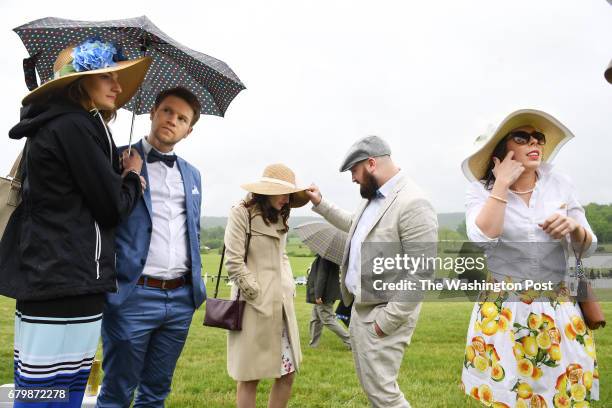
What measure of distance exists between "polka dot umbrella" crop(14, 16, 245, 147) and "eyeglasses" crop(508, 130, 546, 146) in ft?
5.79

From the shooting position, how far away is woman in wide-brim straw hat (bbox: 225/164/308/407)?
13.1 ft

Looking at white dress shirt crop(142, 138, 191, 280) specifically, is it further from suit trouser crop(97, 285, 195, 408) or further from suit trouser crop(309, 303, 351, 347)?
suit trouser crop(309, 303, 351, 347)

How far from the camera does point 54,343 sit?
7.98 ft

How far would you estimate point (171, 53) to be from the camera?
350 cm

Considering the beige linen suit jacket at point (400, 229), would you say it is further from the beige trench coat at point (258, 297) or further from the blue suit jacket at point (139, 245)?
the blue suit jacket at point (139, 245)

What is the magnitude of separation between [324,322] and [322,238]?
2591 millimetres

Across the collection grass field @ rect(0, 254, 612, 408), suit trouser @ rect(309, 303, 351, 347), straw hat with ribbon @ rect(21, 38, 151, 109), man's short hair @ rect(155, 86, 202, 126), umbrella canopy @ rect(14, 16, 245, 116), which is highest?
umbrella canopy @ rect(14, 16, 245, 116)

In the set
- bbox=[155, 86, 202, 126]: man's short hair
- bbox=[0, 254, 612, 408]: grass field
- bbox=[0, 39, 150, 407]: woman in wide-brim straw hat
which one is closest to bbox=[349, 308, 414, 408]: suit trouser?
bbox=[0, 39, 150, 407]: woman in wide-brim straw hat

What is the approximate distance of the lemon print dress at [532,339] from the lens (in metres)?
2.71

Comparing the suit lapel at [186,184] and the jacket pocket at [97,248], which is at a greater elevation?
the suit lapel at [186,184]

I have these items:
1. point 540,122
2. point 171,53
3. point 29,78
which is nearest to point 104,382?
point 29,78

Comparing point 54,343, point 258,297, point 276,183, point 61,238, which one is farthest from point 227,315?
point 61,238

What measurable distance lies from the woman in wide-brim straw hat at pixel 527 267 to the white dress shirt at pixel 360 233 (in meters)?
0.82

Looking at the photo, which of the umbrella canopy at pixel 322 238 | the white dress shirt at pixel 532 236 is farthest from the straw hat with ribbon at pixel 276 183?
the umbrella canopy at pixel 322 238
